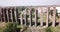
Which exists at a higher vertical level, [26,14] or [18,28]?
[26,14]

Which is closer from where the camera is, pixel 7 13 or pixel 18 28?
pixel 18 28

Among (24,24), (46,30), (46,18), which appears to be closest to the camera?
(46,30)

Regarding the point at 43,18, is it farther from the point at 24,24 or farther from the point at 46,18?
the point at 24,24

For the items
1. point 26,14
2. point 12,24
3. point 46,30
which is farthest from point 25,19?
point 46,30

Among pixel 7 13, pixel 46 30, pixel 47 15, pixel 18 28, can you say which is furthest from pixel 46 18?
pixel 7 13

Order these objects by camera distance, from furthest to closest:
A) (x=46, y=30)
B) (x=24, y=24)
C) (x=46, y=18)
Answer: (x=24, y=24)
(x=46, y=18)
(x=46, y=30)

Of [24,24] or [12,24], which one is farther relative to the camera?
[24,24]

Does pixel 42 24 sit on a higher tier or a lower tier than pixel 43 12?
lower

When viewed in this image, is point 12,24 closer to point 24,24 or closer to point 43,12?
point 24,24
